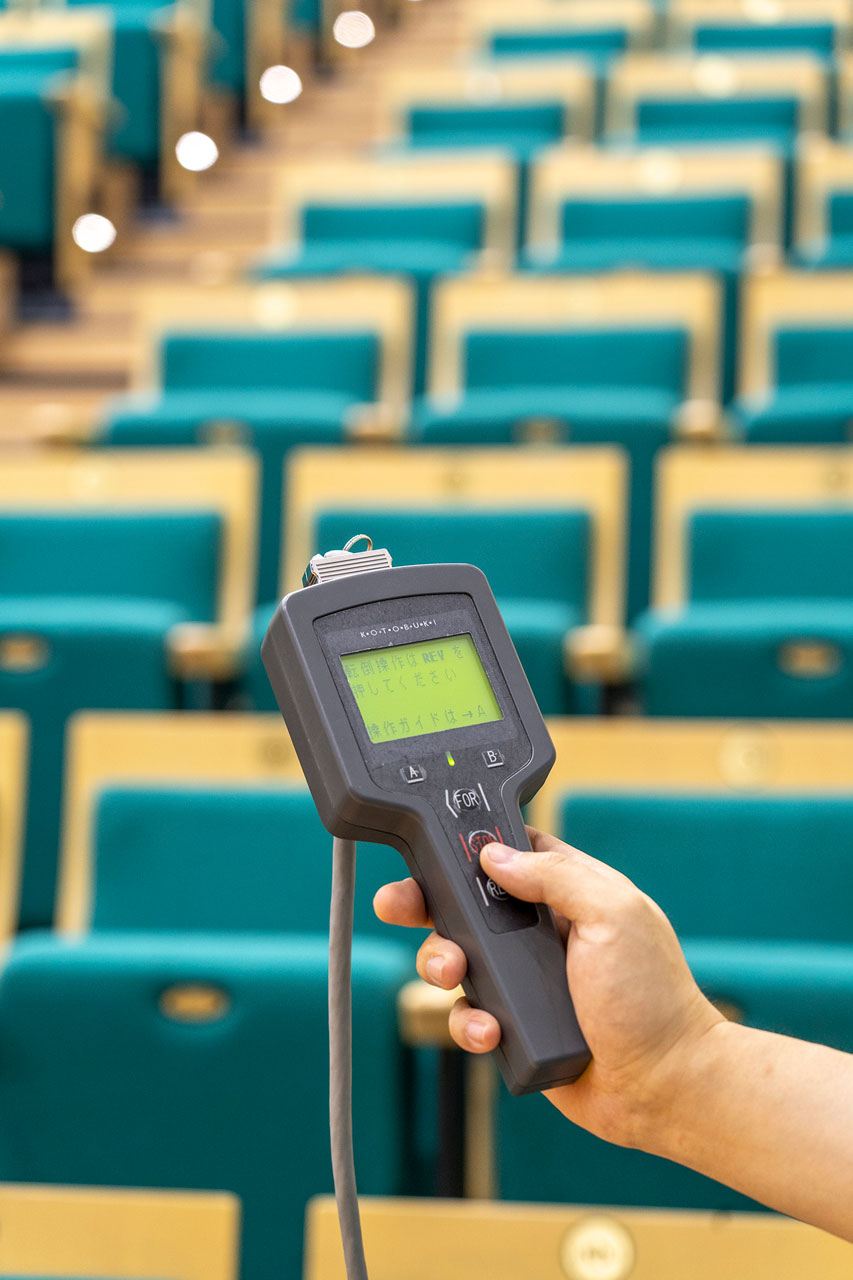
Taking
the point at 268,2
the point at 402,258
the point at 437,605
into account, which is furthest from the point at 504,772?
the point at 268,2

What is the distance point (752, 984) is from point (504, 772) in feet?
0.63

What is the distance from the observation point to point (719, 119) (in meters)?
1.29

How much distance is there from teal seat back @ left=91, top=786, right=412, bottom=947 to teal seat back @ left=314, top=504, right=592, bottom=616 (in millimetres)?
220

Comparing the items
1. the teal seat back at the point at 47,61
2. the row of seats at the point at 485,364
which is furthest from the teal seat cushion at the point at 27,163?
the row of seats at the point at 485,364

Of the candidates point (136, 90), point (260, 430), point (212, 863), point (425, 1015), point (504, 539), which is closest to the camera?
point (425, 1015)

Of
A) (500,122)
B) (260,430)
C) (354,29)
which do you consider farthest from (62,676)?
(354,29)

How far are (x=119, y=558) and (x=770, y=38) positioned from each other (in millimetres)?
1066

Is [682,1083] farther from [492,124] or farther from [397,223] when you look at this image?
[492,124]

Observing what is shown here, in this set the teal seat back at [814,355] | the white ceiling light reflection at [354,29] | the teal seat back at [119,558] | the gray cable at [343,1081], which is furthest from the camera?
the white ceiling light reflection at [354,29]

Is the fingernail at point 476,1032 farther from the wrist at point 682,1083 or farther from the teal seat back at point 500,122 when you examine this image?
the teal seat back at point 500,122

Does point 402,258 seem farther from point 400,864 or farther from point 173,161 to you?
point 400,864

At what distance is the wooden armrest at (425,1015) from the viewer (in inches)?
14.2

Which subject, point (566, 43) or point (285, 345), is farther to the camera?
point (566, 43)

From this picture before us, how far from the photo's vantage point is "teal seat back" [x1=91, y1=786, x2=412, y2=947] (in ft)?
1.52
